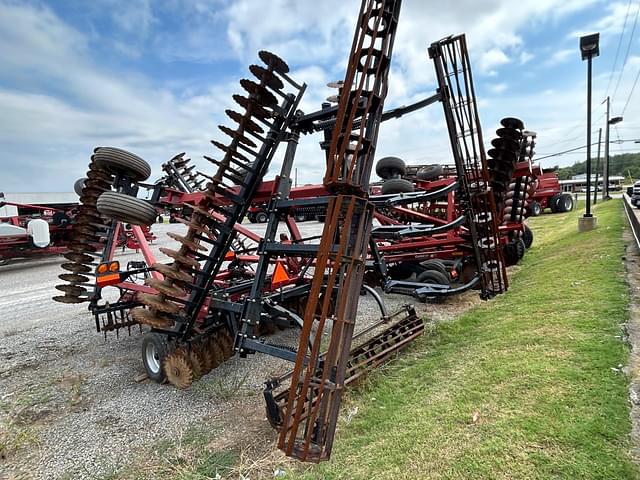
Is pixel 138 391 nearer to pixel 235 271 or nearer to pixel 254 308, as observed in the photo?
pixel 254 308

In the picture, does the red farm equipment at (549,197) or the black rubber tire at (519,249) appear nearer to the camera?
the black rubber tire at (519,249)

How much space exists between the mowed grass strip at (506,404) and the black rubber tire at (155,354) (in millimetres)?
1822

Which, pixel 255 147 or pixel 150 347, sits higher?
pixel 255 147

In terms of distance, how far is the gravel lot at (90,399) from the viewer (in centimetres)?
271

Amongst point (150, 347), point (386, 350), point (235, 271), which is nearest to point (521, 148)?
point (386, 350)

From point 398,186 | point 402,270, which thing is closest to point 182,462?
point 398,186

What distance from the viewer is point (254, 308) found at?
3135 millimetres

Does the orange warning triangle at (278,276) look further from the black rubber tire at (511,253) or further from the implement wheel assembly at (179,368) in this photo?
the black rubber tire at (511,253)

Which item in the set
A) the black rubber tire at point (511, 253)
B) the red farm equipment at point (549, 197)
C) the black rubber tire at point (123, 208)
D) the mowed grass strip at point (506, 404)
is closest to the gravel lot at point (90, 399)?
the mowed grass strip at point (506, 404)

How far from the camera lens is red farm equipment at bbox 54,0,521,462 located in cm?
217

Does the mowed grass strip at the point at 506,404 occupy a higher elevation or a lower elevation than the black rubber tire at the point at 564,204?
lower

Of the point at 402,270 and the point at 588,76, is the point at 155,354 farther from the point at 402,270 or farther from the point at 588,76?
the point at 588,76

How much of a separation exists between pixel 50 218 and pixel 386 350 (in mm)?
13748

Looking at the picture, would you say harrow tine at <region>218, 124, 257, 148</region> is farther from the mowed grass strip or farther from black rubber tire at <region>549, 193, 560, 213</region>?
black rubber tire at <region>549, 193, 560, 213</region>
